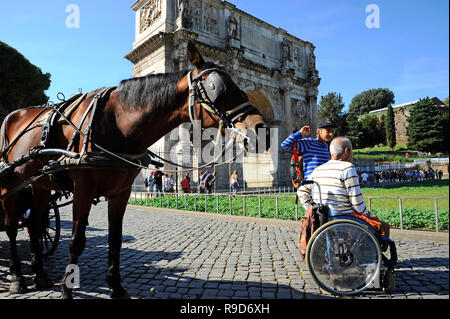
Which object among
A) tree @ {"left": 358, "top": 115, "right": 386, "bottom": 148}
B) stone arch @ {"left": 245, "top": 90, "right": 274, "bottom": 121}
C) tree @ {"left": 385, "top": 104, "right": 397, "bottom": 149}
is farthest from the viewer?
tree @ {"left": 358, "top": 115, "right": 386, "bottom": 148}

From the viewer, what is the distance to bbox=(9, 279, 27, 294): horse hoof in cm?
302

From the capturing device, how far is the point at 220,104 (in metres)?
2.08

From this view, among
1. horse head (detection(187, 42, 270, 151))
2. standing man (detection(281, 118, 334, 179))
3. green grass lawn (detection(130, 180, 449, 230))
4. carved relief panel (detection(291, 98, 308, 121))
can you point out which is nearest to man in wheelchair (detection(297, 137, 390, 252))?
green grass lawn (detection(130, 180, 449, 230))

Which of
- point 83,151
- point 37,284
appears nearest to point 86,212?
point 83,151

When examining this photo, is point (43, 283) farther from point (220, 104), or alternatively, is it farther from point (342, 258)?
point (342, 258)

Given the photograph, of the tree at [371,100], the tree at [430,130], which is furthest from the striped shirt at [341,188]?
the tree at [371,100]

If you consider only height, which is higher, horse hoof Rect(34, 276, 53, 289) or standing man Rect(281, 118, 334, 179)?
standing man Rect(281, 118, 334, 179)

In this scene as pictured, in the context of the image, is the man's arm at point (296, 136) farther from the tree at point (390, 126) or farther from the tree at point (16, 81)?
the tree at point (390, 126)

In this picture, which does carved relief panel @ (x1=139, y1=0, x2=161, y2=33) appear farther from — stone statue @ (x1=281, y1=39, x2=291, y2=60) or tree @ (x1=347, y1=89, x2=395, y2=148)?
tree @ (x1=347, y1=89, x2=395, y2=148)

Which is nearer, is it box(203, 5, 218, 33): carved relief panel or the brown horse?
the brown horse

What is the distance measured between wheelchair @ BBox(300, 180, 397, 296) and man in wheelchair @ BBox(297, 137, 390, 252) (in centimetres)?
7

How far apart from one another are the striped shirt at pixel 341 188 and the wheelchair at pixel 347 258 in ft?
0.42

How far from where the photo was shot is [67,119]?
268 cm

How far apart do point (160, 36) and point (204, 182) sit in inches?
452
